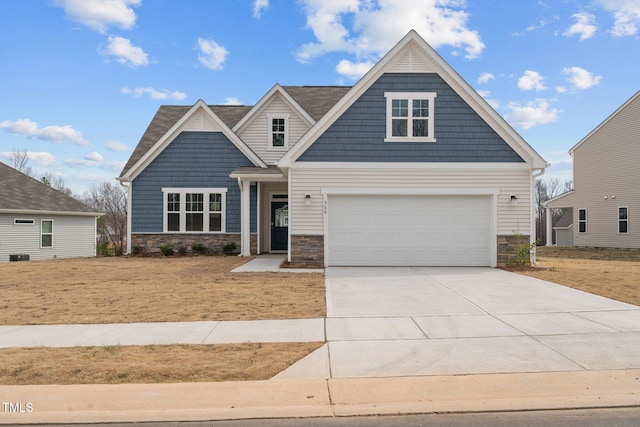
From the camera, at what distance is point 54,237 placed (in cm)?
2480

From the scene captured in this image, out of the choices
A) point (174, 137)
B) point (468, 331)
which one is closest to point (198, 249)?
point (174, 137)

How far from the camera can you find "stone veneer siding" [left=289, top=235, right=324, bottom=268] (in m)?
14.6

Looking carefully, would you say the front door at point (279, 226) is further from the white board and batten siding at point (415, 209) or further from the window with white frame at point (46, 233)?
the window with white frame at point (46, 233)

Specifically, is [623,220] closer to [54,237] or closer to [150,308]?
[150,308]

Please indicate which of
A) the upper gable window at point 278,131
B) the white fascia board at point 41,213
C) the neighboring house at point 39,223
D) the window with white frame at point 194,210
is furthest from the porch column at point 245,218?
the neighboring house at point 39,223

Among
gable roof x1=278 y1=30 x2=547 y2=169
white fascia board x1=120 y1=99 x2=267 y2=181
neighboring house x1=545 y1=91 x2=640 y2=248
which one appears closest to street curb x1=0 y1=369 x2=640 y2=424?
gable roof x1=278 y1=30 x2=547 y2=169

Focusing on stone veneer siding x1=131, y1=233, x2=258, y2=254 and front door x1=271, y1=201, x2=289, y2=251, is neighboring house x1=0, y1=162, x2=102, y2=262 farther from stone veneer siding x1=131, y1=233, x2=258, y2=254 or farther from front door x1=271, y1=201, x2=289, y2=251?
front door x1=271, y1=201, x2=289, y2=251

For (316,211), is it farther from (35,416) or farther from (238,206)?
(35,416)

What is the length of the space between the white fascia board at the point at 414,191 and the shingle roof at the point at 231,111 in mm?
6983

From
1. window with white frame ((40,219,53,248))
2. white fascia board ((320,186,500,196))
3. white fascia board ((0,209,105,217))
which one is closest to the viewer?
white fascia board ((320,186,500,196))

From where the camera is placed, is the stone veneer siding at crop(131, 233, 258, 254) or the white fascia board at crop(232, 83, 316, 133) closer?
the stone veneer siding at crop(131, 233, 258, 254)

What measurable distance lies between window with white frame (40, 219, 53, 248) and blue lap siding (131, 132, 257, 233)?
8.52 meters

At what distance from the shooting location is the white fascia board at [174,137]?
61.6 ft

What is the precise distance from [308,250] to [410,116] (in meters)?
5.43
